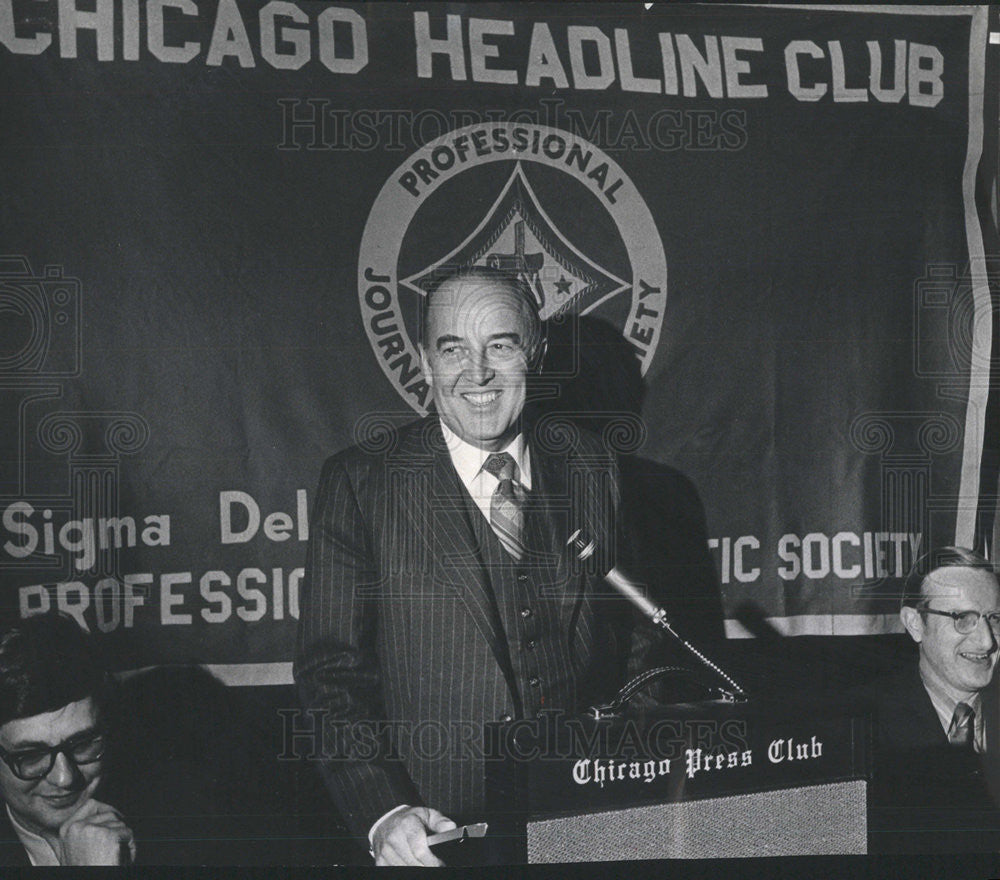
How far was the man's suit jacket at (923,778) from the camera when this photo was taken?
2885 millimetres

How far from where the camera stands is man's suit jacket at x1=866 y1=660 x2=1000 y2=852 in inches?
114

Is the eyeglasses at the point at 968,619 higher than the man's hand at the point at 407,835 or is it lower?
higher

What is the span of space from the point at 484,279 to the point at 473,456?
1.33ft

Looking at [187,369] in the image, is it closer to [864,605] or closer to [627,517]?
[627,517]

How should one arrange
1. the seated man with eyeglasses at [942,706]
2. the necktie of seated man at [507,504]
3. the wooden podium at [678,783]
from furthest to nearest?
the seated man with eyeglasses at [942,706] → the necktie of seated man at [507,504] → the wooden podium at [678,783]

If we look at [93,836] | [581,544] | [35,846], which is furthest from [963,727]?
[35,846]

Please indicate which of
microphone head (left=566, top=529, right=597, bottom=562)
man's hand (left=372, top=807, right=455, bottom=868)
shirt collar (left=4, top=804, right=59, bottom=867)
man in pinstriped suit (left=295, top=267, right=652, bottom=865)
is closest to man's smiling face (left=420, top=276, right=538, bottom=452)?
man in pinstriped suit (left=295, top=267, right=652, bottom=865)

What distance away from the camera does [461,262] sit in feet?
9.23

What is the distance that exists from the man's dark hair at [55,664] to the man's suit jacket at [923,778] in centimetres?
181

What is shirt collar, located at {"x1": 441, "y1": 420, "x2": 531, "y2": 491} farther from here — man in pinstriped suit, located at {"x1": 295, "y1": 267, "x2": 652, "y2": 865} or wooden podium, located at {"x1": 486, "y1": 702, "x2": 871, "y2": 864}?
wooden podium, located at {"x1": 486, "y1": 702, "x2": 871, "y2": 864}

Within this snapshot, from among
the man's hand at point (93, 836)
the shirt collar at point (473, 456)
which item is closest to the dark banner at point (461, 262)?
the shirt collar at point (473, 456)

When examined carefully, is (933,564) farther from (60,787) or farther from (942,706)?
(60,787)

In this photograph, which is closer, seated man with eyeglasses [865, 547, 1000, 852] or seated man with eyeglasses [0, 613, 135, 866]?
seated man with eyeglasses [0, 613, 135, 866]

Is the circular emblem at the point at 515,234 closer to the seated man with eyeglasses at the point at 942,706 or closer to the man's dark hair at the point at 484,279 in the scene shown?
the man's dark hair at the point at 484,279
